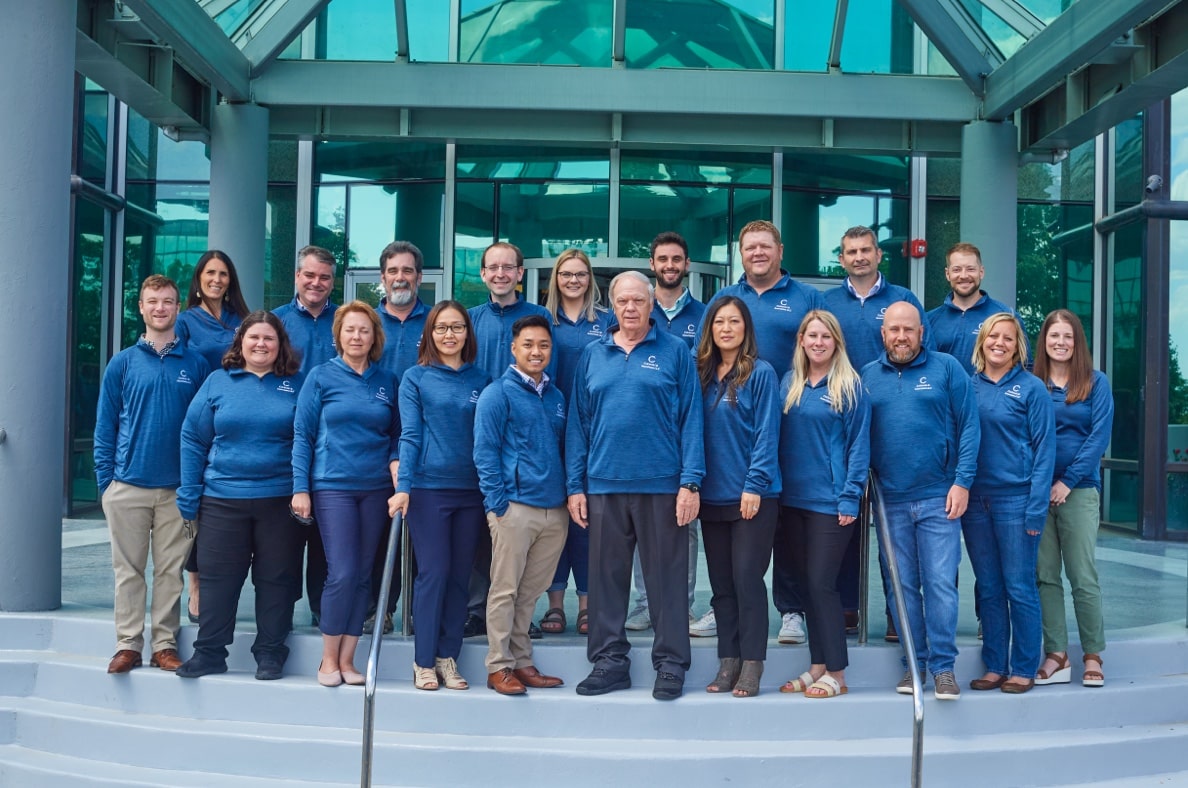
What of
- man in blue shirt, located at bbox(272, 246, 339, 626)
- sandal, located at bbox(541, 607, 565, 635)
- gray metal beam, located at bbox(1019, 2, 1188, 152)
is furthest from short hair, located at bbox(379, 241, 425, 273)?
gray metal beam, located at bbox(1019, 2, 1188, 152)

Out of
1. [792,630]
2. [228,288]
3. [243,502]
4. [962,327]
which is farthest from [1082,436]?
[228,288]

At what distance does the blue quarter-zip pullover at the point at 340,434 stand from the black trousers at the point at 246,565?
0.91 feet

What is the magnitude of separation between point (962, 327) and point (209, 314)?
13.8 ft

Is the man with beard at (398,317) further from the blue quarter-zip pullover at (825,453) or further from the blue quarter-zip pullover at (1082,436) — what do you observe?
the blue quarter-zip pullover at (1082,436)

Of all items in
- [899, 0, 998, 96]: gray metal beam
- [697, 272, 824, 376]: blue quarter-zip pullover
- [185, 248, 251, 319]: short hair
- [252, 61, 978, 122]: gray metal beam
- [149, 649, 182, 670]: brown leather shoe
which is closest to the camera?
[149, 649, 182, 670]: brown leather shoe

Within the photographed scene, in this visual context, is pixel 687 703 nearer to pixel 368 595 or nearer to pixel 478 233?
pixel 368 595

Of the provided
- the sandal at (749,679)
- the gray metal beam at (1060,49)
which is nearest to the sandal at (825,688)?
the sandal at (749,679)

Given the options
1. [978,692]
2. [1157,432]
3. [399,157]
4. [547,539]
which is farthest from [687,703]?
[399,157]

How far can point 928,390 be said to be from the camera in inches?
214

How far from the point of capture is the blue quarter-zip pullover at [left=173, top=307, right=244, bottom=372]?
6027 mm

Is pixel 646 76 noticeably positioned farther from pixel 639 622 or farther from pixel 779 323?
pixel 639 622

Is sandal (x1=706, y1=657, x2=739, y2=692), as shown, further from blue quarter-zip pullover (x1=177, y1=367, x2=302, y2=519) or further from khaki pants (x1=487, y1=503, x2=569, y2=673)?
blue quarter-zip pullover (x1=177, y1=367, x2=302, y2=519)

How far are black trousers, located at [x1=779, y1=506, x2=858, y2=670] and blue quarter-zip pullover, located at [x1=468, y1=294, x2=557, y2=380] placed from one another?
1613mm

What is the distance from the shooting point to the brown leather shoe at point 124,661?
18.0 ft
